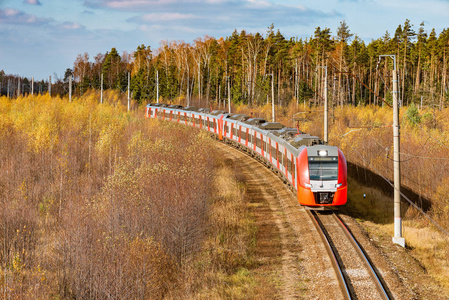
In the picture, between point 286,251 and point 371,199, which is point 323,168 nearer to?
point 286,251

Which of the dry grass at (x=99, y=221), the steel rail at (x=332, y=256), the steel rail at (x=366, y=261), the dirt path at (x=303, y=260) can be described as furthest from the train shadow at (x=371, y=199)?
the dry grass at (x=99, y=221)

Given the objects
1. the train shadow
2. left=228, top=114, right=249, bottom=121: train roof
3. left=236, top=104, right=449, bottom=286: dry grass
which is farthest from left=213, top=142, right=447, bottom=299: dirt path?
left=228, top=114, right=249, bottom=121: train roof

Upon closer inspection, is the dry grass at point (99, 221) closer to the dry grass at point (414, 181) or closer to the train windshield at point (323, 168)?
the train windshield at point (323, 168)

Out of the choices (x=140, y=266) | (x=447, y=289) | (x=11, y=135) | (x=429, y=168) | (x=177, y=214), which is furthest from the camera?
(x=11, y=135)

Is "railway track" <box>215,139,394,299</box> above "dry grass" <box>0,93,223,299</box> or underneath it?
underneath

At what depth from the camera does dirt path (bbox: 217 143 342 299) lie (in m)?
14.1

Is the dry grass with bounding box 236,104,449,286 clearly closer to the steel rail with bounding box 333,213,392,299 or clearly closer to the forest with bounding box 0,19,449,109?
the steel rail with bounding box 333,213,392,299

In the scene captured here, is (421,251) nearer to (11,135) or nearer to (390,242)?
(390,242)

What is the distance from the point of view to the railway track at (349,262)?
13.7 metres

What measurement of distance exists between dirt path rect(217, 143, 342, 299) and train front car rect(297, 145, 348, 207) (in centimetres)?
128

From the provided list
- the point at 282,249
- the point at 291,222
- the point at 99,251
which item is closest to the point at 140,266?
the point at 99,251

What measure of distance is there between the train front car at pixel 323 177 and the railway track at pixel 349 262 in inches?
43.2

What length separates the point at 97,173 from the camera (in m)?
28.8

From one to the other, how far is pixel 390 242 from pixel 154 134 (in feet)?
71.7
